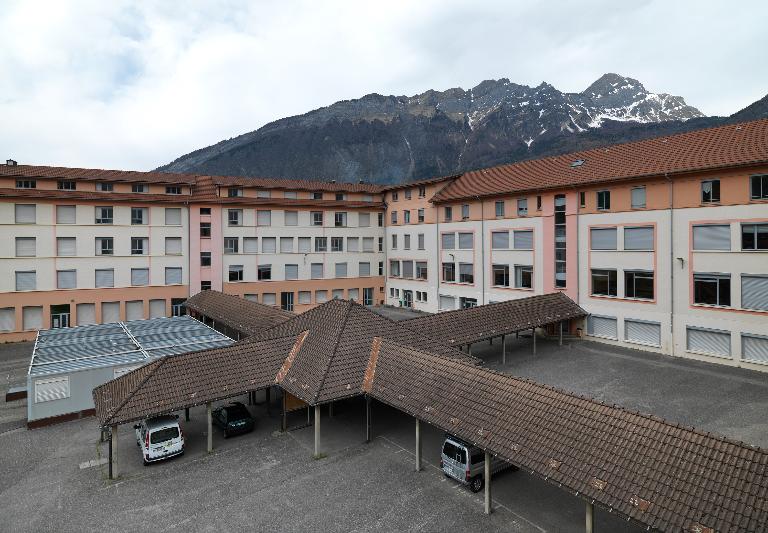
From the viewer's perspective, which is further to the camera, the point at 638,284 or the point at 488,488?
the point at 638,284

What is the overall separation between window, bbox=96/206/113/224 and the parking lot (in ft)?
75.9

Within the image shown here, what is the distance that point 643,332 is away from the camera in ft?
108

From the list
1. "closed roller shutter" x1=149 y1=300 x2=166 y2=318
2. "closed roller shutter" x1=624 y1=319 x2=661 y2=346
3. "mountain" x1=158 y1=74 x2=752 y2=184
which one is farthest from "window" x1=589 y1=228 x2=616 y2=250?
"mountain" x1=158 y1=74 x2=752 y2=184

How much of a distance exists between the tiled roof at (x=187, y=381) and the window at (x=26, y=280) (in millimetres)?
28101

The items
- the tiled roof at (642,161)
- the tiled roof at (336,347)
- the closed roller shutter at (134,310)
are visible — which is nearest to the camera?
the tiled roof at (336,347)

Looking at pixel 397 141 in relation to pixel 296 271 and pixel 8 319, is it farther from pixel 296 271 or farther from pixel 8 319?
pixel 8 319

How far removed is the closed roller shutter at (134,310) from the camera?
4341 cm

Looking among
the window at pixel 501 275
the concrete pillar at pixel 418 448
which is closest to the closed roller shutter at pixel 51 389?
the concrete pillar at pixel 418 448

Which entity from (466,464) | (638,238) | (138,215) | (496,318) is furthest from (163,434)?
(638,238)

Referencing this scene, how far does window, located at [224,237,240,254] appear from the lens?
47.8 metres

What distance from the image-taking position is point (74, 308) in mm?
41156

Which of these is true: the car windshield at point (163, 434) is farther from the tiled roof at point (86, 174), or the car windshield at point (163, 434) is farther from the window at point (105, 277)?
the tiled roof at point (86, 174)

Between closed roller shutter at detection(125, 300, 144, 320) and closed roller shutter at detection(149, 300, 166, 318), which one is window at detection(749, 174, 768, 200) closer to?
closed roller shutter at detection(149, 300, 166, 318)

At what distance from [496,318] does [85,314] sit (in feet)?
124
